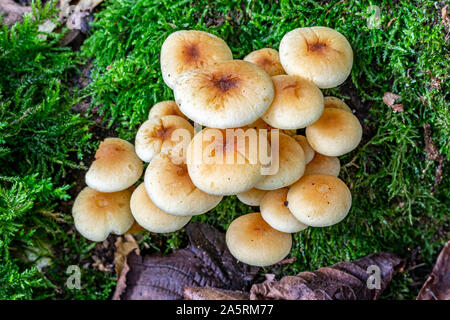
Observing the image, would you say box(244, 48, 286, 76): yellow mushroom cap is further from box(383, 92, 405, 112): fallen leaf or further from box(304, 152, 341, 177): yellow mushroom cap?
box(383, 92, 405, 112): fallen leaf

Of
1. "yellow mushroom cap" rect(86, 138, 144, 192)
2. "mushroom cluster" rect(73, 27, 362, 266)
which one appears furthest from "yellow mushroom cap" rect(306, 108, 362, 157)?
"yellow mushroom cap" rect(86, 138, 144, 192)

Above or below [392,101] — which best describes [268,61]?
above

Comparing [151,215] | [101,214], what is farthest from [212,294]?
[101,214]

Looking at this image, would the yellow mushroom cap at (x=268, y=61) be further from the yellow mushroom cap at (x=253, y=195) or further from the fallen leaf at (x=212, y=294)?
the fallen leaf at (x=212, y=294)

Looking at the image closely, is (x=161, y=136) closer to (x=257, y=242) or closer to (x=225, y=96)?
(x=225, y=96)

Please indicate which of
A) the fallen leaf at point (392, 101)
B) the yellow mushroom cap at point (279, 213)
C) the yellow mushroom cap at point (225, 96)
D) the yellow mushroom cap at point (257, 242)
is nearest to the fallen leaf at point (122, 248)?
the yellow mushroom cap at point (257, 242)
